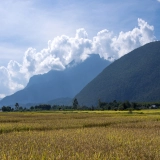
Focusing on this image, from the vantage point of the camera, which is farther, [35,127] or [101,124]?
[101,124]

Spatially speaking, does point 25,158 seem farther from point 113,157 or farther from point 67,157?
point 113,157

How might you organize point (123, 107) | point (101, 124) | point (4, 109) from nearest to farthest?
point (101, 124)
point (123, 107)
point (4, 109)

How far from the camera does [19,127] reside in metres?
34.0

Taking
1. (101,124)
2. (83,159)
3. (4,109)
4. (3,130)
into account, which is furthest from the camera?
(4,109)

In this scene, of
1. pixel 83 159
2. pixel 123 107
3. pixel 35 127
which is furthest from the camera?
pixel 123 107

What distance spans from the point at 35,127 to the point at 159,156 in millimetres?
22847

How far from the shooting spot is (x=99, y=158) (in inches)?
465

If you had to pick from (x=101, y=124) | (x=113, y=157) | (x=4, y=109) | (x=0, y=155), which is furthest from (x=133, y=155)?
(x=4, y=109)

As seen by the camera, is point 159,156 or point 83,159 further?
point 159,156

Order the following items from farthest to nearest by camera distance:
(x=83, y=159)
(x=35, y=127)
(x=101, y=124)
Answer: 1. (x=101, y=124)
2. (x=35, y=127)
3. (x=83, y=159)

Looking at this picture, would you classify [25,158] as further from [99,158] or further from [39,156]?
[99,158]

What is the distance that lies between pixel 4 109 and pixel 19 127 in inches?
5636

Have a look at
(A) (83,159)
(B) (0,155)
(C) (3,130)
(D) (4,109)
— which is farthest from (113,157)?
(D) (4,109)

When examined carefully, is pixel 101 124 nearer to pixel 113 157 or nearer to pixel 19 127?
pixel 19 127
